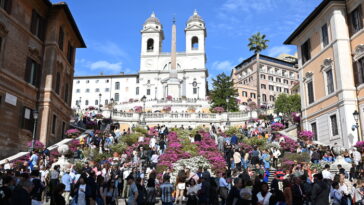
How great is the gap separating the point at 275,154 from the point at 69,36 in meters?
21.5

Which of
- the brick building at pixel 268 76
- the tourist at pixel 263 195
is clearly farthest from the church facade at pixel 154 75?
the tourist at pixel 263 195

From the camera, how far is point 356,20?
2444 centimetres

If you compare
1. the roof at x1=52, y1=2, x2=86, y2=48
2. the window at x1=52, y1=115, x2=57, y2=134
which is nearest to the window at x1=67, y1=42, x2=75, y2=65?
the roof at x1=52, y1=2, x2=86, y2=48

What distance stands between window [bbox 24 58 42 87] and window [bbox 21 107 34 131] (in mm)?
2245

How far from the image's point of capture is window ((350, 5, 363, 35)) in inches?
942

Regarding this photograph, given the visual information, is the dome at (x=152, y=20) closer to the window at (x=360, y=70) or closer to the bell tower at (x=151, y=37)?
the bell tower at (x=151, y=37)

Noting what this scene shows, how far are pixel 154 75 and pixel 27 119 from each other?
248ft

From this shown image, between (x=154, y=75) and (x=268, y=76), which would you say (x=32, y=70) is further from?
(x=268, y=76)

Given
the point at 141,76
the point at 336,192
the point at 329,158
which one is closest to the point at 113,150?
the point at 329,158

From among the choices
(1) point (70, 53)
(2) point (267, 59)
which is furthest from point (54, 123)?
(2) point (267, 59)

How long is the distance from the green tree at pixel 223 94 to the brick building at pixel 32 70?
3210 cm

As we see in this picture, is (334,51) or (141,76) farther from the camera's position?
(141,76)

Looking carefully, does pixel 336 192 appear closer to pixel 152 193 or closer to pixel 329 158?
pixel 152 193

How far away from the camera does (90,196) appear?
9391mm
